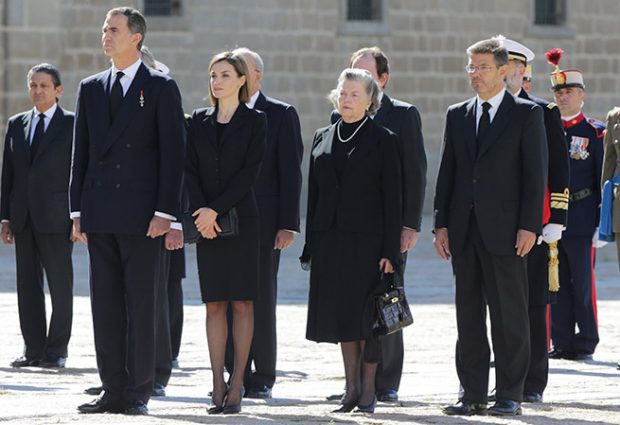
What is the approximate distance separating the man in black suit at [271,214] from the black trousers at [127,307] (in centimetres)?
110

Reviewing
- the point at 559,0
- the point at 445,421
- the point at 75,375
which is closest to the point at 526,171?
the point at 445,421

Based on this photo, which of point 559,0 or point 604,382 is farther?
point 559,0

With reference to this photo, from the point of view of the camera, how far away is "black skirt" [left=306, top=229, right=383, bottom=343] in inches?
356

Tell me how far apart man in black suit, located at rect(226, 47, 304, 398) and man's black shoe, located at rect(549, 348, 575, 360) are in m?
2.90

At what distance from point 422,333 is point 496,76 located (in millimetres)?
5041

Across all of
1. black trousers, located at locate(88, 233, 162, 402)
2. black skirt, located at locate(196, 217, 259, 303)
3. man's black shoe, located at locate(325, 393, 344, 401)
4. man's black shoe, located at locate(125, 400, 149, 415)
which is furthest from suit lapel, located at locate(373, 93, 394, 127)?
man's black shoe, located at locate(125, 400, 149, 415)

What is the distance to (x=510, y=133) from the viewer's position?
905 centimetres

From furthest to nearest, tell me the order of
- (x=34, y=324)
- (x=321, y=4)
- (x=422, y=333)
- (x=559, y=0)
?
(x=559, y=0) → (x=321, y=4) → (x=422, y=333) → (x=34, y=324)

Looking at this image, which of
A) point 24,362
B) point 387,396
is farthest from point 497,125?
point 24,362

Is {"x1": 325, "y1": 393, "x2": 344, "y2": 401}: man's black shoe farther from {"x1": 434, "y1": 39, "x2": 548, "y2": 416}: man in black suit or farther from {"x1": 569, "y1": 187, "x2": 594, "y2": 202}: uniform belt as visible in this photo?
{"x1": 569, "y1": 187, "x2": 594, "y2": 202}: uniform belt

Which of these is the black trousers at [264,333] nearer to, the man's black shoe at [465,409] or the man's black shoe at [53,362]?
the man's black shoe at [465,409]

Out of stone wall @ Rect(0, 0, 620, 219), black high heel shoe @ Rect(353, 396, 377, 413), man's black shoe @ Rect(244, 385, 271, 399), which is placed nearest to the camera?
black high heel shoe @ Rect(353, 396, 377, 413)

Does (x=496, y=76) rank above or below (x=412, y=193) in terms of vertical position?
above

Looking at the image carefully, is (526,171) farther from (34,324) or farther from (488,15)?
(488,15)
